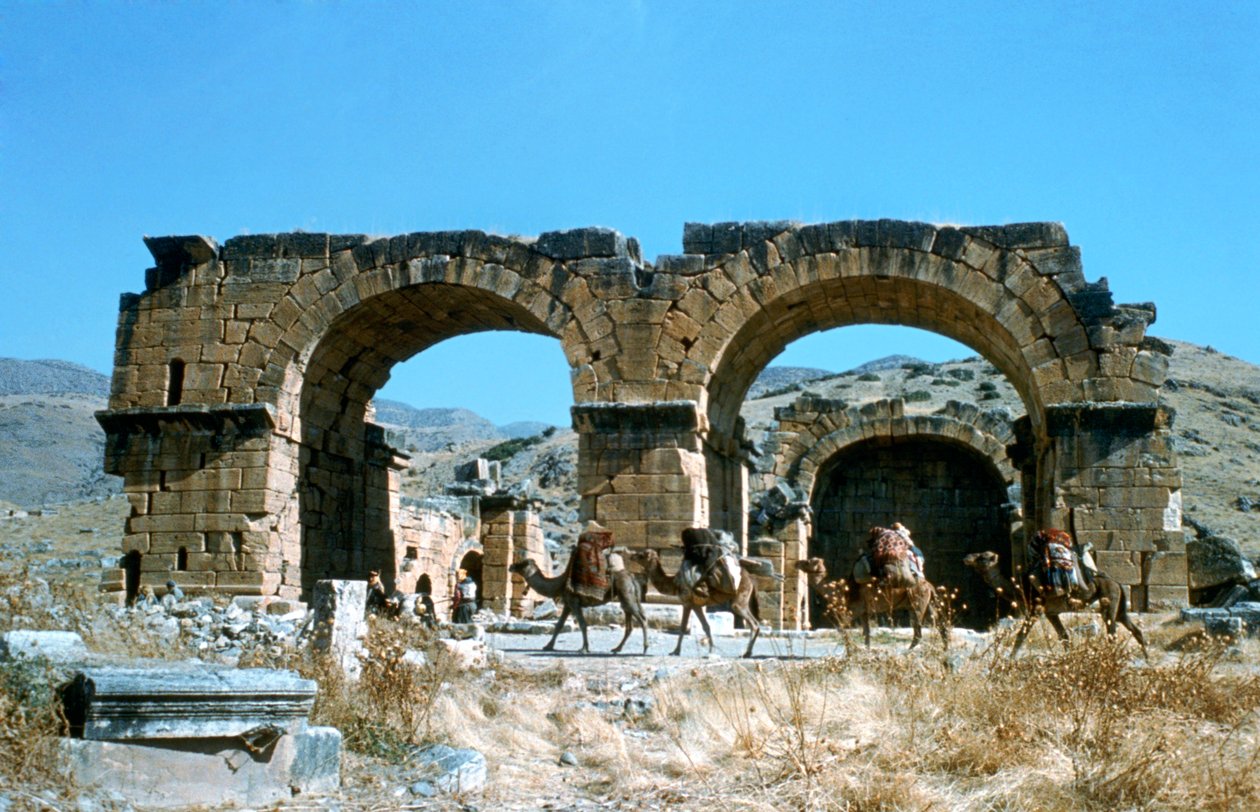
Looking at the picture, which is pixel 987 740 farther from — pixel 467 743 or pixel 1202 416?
pixel 1202 416

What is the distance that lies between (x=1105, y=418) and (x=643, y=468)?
197 inches

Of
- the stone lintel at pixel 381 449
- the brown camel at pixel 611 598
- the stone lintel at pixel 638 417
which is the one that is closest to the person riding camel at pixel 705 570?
the brown camel at pixel 611 598

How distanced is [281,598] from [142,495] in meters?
2.16

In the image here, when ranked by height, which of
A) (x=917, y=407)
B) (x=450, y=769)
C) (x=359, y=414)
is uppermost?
(x=917, y=407)

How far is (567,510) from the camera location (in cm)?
3506

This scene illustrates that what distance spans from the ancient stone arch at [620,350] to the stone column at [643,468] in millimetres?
25

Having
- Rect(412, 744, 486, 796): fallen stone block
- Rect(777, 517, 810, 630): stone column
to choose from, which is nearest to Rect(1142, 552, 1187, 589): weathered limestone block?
Rect(777, 517, 810, 630): stone column

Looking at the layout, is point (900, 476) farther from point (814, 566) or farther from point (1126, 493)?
point (814, 566)

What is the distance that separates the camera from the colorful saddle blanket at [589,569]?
1119 centimetres

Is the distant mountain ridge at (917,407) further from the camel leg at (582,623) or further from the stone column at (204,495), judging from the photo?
the camel leg at (582,623)

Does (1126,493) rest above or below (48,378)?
below

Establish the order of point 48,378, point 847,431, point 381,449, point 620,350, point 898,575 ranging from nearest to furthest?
point 898,575 → point 620,350 → point 381,449 → point 847,431 → point 48,378

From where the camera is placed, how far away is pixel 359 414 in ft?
54.3

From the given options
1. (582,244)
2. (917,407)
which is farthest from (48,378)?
(582,244)
